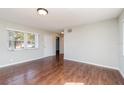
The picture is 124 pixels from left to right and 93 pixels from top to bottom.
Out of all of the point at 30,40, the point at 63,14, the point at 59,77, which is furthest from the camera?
the point at 30,40

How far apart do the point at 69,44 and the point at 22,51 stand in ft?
10.3

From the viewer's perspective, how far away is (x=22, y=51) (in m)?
5.39

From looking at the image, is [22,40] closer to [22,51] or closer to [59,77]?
[22,51]

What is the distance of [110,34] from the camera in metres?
4.21

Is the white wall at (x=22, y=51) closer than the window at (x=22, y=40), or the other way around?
the white wall at (x=22, y=51)

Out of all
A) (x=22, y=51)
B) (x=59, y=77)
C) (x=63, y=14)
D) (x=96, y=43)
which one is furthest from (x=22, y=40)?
(x=96, y=43)

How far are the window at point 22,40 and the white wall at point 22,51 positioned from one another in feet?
0.88

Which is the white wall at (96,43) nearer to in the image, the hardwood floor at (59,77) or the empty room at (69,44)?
the empty room at (69,44)

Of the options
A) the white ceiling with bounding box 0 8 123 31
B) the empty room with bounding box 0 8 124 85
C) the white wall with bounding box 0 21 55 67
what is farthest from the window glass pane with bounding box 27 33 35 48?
the white ceiling with bounding box 0 8 123 31

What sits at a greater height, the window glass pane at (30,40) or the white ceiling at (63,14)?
the white ceiling at (63,14)

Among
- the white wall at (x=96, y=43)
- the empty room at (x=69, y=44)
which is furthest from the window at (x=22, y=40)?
the white wall at (x=96, y=43)

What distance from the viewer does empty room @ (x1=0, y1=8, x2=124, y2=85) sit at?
133 inches

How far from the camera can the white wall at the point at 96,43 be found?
412cm
